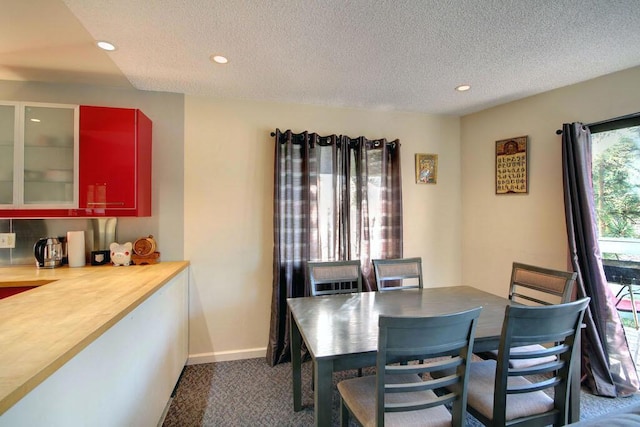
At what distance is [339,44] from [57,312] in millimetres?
2079

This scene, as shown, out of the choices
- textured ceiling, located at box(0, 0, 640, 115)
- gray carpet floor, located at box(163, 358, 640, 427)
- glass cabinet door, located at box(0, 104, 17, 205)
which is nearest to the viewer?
textured ceiling, located at box(0, 0, 640, 115)

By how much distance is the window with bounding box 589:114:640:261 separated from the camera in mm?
2203

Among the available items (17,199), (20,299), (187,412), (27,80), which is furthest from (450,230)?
(27,80)

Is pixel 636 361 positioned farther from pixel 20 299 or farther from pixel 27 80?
pixel 27 80

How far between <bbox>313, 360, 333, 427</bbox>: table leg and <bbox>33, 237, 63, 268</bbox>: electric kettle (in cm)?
230

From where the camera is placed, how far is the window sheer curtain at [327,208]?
2723mm

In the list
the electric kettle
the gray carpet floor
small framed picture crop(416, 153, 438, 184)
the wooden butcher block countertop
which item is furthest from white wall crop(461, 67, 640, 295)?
the electric kettle

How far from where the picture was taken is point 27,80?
92.8 inches

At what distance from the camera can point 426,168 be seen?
130 inches

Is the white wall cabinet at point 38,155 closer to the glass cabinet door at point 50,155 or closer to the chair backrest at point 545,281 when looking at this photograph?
the glass cabinet door at point 50,155

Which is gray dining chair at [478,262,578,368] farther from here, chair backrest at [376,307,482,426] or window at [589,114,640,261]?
window at [589,114,640,261]

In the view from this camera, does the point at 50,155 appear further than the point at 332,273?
No

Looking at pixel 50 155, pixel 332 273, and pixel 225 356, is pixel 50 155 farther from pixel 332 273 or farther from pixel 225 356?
pixel 332 273

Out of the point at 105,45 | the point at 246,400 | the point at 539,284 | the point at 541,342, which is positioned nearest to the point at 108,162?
the point at 105,45
